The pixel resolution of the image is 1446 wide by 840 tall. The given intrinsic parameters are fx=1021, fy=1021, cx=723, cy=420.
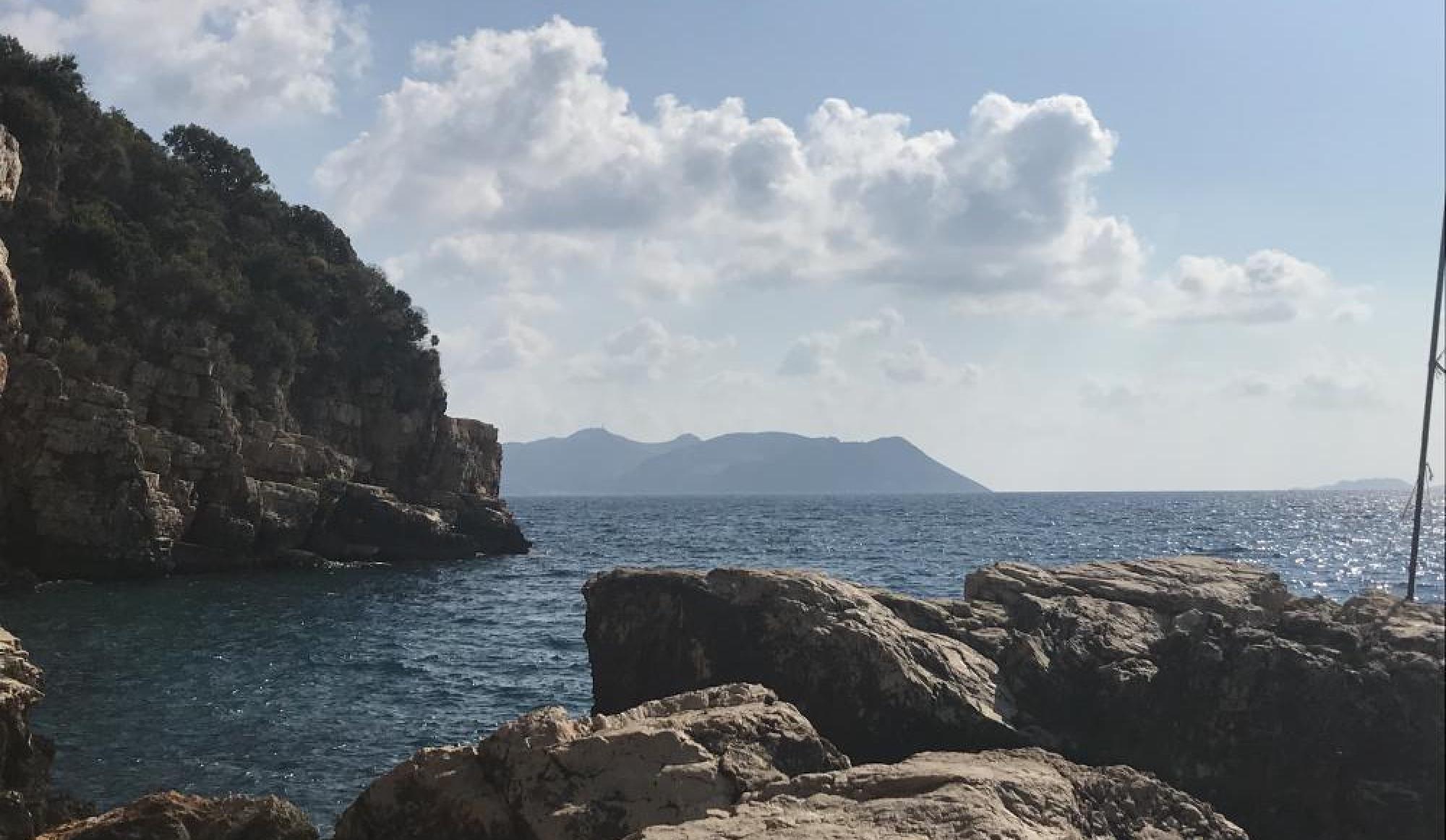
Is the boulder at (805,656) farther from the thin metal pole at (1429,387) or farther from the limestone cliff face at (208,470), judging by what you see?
the limestone cliff face at (208,470)

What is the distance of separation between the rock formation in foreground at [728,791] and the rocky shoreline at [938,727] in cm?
3

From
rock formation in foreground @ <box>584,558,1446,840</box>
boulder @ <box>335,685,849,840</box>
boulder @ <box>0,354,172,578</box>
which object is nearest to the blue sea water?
rock formation in foreground @ <box>584,558,1446,840</box>

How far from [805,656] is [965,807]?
5.21 meters

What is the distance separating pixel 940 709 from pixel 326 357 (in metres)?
63.0

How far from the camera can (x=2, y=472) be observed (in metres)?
41.9

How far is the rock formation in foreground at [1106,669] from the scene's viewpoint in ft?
36.8

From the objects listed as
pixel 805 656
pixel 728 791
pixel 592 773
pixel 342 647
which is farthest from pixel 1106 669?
pixel 342 647

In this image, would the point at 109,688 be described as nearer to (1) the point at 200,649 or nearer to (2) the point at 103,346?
(1) the point at 200,649

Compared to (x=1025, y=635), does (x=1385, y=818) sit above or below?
below

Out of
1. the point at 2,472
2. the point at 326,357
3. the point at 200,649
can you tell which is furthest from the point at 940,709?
the point at 326,357

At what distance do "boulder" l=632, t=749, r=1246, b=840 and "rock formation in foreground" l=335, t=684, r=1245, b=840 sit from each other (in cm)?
2

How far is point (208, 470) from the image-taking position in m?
51.1

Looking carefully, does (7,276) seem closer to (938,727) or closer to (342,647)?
(342,647)

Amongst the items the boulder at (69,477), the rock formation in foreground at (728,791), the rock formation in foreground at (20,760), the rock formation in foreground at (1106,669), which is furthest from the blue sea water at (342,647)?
the rock formation in foreground at (728,791)
